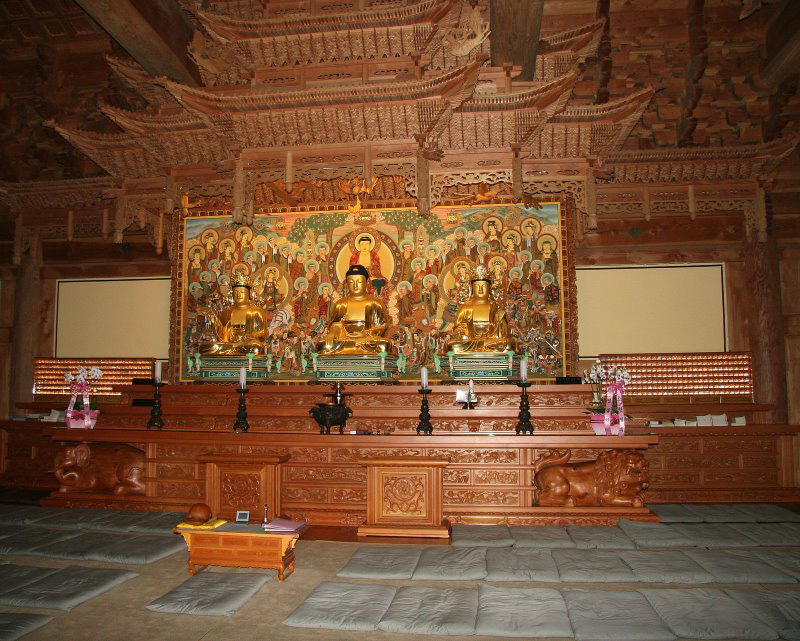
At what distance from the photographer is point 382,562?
4316 millimetres

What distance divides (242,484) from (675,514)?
439 cm

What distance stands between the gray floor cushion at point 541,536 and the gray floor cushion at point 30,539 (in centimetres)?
388

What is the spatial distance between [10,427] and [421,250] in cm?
683

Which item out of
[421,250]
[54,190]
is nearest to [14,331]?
[54,190]

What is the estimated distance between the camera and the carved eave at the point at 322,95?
22.0 ft

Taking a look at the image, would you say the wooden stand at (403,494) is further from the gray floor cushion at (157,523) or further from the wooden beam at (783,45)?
the wooden beam at (783,45)

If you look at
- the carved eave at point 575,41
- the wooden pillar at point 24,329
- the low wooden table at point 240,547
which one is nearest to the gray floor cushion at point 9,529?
the low wooden table at point 240,547

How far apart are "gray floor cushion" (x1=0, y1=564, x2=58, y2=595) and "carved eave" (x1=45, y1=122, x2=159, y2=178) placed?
5.67m

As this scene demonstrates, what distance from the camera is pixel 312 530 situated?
5586mm

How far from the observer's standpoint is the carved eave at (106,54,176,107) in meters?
8.20

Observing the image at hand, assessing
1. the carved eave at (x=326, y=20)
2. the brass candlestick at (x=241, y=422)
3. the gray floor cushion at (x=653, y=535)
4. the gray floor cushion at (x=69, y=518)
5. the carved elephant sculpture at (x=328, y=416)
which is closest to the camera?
the gray floor cushion at (x=653, y=535)

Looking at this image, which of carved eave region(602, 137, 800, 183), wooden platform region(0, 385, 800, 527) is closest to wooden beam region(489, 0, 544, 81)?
carved eave region(602, 137, 800, 183)

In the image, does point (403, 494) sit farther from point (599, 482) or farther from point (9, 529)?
point (9, 529)

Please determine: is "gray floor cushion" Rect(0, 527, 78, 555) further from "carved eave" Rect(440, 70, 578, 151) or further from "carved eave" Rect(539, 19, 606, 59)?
"carved eave" Rect(539, 19, 606, 59)
